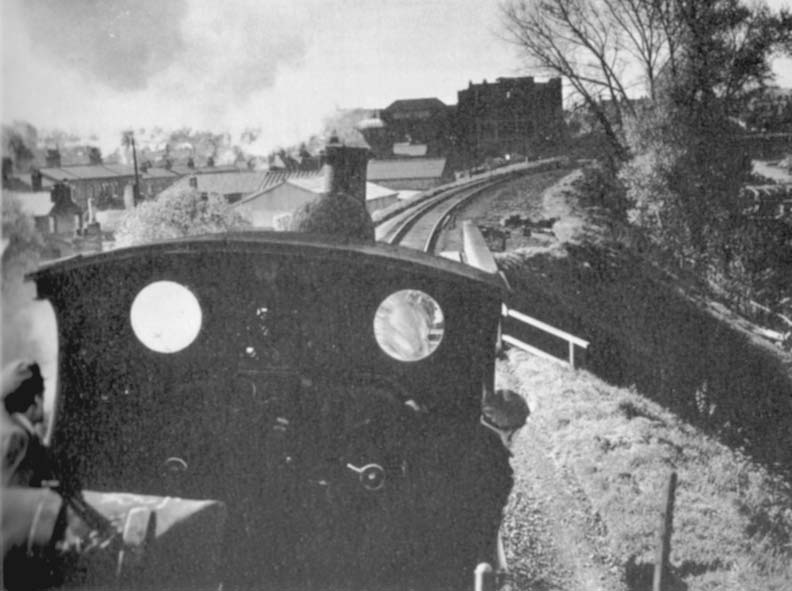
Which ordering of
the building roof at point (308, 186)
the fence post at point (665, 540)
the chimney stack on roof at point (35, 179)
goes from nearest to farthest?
1. the chimney stack on roof at point (35, 179)
2. the fence post at point (665, 540)
3. the building roof at point (308, 186)

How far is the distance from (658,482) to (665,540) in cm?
139

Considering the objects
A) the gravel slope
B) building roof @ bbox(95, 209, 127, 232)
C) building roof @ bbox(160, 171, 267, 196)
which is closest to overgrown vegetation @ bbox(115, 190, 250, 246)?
building roof @ bbox(95, 209, 127, 232)

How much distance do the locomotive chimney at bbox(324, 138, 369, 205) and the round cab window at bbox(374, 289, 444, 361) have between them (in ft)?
8.72

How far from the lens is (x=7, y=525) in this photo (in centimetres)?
274

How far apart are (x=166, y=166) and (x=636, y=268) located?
776 centimetres

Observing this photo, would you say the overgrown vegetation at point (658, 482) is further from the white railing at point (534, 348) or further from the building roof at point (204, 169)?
the building roof at point (204, 169)

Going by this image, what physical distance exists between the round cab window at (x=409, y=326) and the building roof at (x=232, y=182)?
4.84m

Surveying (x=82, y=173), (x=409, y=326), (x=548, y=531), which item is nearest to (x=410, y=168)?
(x=82, y=173)

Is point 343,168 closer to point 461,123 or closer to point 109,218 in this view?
point 461,123

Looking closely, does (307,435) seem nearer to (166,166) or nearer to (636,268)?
(166,166)

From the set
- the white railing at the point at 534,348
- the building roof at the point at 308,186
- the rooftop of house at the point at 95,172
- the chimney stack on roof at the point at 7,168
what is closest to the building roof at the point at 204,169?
the rooftop of house at the point at 95,172

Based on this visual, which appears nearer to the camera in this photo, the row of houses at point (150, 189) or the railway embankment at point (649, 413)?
the row of houses at point (150, 189)

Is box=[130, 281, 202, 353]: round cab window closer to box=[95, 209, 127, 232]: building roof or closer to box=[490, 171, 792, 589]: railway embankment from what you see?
box=[95, 209, 127, 232]: building roof

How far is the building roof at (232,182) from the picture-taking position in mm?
7754
